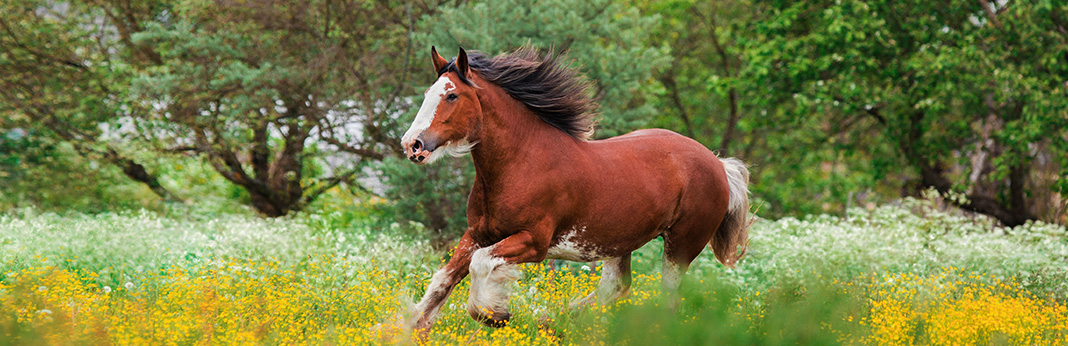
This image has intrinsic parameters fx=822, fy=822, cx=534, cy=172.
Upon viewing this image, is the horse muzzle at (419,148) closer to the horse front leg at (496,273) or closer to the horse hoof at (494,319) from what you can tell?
the horse front leg at (496,273)

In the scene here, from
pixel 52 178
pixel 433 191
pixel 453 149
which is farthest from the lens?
pixel 52 178

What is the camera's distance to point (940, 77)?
1037 centimetres

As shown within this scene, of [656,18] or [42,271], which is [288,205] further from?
[42,271]

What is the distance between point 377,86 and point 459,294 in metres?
4.53

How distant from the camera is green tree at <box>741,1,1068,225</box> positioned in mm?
9953

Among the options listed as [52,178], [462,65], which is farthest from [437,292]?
[52,178]

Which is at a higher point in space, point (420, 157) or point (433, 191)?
point (420, 157)

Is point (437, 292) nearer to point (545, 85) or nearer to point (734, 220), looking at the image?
point (545, 85)

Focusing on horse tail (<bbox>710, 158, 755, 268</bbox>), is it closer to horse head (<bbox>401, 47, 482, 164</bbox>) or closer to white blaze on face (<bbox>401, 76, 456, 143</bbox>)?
horse head (<bbox>401, 47, 482, 164</bbox>)

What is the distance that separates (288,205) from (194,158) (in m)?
1.37

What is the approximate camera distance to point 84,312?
14.5 ft

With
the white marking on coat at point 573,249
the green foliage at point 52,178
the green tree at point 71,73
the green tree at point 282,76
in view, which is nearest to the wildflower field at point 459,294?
the white marking on coat at point 573,249

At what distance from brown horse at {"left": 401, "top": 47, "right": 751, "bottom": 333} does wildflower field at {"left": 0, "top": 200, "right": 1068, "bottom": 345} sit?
0.46 m

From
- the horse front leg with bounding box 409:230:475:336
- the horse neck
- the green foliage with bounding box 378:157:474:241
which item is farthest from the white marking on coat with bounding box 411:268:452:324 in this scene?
the green foliage with bounding box 378:157:474:241
